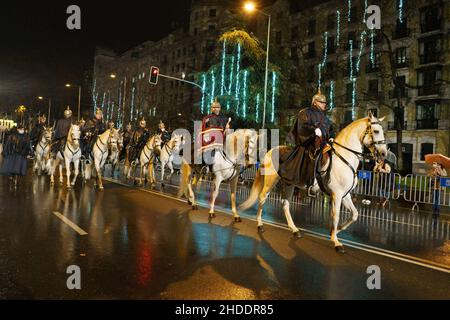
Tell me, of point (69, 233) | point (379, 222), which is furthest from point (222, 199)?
point (69, 233)

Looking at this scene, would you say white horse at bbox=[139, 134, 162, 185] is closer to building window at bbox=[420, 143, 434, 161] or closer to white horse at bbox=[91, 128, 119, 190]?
white horse at bbox=[91, 128, 119, 190]

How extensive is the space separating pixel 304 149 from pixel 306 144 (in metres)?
0.11

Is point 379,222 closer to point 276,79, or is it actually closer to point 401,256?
point 401,256

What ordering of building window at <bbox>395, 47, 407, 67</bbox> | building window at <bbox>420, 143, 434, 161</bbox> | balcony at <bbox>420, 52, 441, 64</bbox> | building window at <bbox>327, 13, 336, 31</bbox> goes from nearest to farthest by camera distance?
1. balcony at <bbox>420, 52, 441, 64</bbox>
2. building window at <bbox>420, 143, 434, 161</bbox>
3. building window at <bbox>395, 47, 407, 67</bbox>
4. building window at <bbox>327, 13, 336, 31</bbox>

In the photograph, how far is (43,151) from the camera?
1997cm

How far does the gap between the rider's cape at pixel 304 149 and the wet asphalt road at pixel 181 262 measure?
1210 mm

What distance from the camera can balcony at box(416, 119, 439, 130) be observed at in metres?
40.2

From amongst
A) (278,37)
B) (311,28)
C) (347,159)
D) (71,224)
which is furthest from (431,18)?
(71,224)

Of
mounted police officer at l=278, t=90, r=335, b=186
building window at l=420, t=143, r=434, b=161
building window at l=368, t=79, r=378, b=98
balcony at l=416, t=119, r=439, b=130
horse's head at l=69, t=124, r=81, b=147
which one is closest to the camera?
mounted police officer at l=278, t=90, r=335, b=186

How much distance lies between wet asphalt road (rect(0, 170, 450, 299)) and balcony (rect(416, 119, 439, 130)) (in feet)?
119

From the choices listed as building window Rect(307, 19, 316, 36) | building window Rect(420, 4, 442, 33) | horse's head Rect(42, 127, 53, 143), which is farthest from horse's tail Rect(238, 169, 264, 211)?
building window Rect(307, 19, 316, 36)

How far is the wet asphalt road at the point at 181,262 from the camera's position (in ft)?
16.2

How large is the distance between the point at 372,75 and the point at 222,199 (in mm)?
36155

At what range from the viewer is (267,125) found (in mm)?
31047
